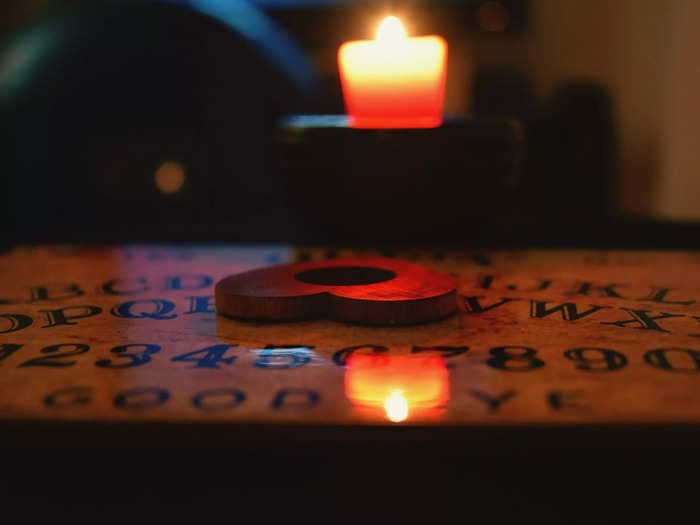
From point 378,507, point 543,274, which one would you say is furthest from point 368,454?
point 543,274

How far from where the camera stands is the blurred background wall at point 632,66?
990 millimetres

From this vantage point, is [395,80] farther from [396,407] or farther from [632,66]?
[632,66]

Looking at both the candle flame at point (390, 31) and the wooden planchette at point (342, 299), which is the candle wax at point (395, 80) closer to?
the candle flame at point (390, 31)

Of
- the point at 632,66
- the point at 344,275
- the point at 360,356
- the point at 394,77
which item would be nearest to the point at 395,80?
the point at 394,77

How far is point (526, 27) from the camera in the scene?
1.20 meters

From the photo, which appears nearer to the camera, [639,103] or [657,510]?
[657,510]

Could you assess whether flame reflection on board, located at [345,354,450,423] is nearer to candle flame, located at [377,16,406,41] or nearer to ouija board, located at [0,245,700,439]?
ouija board, located at [0,245,700,439]

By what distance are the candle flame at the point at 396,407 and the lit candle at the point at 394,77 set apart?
14.5 inches

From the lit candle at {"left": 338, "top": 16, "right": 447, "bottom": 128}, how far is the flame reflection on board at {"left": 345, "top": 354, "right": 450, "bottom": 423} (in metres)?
0.31

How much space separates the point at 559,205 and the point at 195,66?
1.80ft

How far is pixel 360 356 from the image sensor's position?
0.44 meters

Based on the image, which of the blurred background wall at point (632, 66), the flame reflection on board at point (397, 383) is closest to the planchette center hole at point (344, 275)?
the flame reflection on board at point (397, 383)

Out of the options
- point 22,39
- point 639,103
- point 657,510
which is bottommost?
point 657,510

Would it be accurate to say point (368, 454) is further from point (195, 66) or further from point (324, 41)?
point (324, 41)
